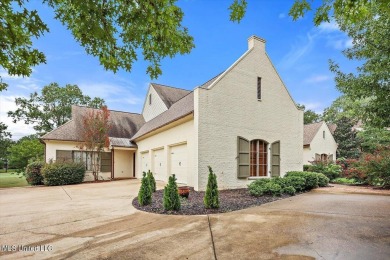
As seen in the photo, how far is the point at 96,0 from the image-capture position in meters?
3.39

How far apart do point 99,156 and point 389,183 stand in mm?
17642

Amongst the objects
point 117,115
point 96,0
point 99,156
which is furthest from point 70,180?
point 96,0

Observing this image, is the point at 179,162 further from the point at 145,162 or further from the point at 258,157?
the point at 145,162

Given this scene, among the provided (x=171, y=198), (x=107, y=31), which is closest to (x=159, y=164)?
(x=171, y=198)

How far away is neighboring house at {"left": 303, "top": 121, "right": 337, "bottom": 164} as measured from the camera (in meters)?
21.9

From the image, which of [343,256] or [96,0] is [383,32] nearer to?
[343,256]

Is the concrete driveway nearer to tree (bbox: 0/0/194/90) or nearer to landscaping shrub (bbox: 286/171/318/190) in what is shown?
tree (bbox: 0/0/194/90)

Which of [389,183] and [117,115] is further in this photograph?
[117,115]

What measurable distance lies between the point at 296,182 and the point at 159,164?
830 cm

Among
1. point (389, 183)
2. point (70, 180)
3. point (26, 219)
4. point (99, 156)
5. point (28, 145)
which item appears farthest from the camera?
point (28, 145)

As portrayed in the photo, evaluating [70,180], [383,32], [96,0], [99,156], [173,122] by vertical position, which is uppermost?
[383,32]

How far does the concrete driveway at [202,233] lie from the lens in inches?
145

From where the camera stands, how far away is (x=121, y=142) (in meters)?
18.8

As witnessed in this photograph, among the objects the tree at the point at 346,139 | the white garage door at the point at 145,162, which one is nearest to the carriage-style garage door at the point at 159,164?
the white garage door at the point at 145,162
